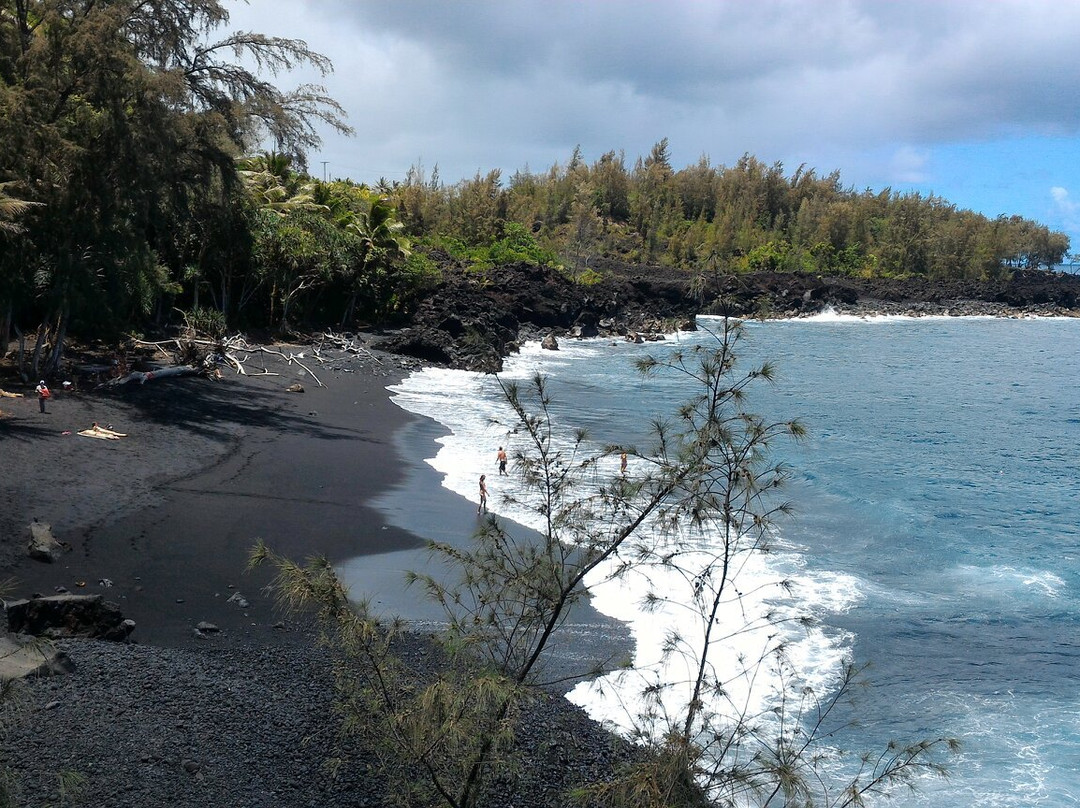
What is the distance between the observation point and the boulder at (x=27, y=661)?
766 centimetres

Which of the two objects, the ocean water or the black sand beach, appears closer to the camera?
the black sand beach

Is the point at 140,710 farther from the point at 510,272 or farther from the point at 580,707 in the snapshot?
the point at 510,272

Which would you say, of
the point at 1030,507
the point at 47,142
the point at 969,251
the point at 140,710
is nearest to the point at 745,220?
the point at 969,251

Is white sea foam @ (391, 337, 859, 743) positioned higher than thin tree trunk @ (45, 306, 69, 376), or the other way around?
thin tree trunk @ (45, 306, 69, 376)

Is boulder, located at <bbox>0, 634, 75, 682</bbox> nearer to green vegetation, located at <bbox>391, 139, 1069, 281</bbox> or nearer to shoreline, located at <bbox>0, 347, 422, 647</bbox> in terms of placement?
shoreline, located at <bbox>0, 347, 422, 647</bbox>

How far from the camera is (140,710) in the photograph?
7.92m

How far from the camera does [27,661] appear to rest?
8047mm

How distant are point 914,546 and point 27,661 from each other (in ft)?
47.3

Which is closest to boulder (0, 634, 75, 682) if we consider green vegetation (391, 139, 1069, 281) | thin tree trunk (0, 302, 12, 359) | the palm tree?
thin tree trunk (0, 302, 12, 359)

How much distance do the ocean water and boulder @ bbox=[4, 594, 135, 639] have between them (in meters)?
4.92

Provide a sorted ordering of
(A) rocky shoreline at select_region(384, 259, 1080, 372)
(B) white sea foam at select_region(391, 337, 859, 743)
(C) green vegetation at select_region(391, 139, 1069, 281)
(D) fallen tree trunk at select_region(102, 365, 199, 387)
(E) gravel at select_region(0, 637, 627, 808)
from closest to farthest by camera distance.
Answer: (E) gravel at select_region(0, 637, 627, 808)
(B) white sea foam at select_region(391, 337, 859, 743)
(D) fallen tree trunk at select_region(102, 365, 199, 387)
(A) rocky shoreline at select_region(384, 259, 1080, 372)
(C) green vegetation at select_region(391, 139, 1069, 281)

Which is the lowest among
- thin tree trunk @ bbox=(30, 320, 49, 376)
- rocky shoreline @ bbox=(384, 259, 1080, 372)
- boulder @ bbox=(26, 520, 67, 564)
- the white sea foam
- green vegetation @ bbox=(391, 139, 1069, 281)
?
the white sea foam

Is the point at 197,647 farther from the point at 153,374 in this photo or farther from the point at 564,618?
the point at 153,374

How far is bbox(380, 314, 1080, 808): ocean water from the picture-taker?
10.1 m
